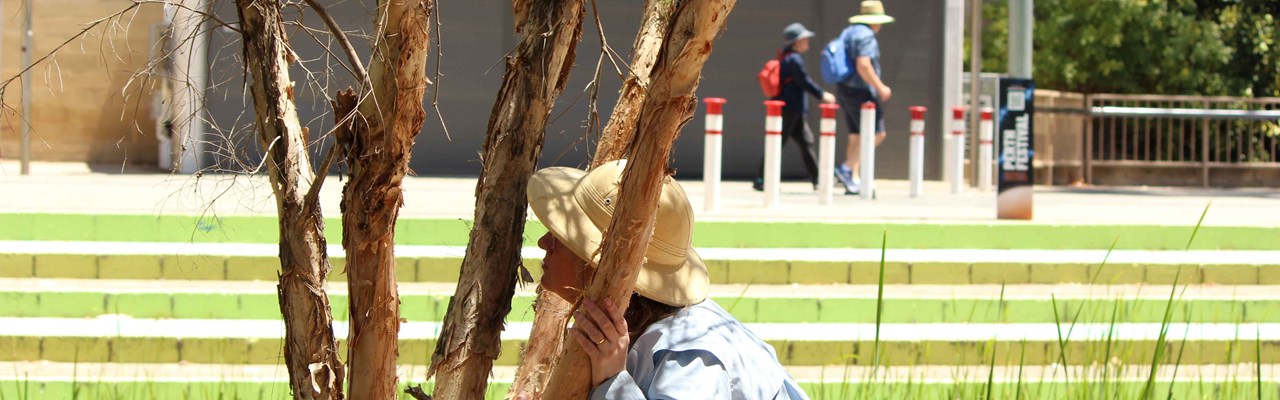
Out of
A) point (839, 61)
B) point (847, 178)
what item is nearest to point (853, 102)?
point (839, 61)

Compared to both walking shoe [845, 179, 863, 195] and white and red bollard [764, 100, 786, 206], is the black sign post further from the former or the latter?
walking shoe [845, 179, 863, 195]

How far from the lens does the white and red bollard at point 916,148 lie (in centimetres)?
1172

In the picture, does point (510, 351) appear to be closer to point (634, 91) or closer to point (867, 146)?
point (634, 91)

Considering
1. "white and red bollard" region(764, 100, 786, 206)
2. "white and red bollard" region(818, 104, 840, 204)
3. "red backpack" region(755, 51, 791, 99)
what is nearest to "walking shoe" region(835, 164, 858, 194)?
"red backpack" region(755, 51, 791, 99)

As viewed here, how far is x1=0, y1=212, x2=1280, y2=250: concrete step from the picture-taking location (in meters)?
7.98

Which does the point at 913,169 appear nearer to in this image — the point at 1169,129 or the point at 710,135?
the point at 710,135

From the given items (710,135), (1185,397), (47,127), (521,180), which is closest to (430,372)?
(521,180)

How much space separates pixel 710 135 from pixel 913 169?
10.9 ft

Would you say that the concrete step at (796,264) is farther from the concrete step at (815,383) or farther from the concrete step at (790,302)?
the concrete step at (815,383)

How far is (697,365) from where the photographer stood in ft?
7.58

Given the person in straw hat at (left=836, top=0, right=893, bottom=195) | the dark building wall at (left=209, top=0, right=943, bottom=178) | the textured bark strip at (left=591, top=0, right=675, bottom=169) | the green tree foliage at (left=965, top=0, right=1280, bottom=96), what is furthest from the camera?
the green tree foliage at (left=965, top=0, right=1280, bottom=96)

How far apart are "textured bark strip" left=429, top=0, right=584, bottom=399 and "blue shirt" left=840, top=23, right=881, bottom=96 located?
9.80m

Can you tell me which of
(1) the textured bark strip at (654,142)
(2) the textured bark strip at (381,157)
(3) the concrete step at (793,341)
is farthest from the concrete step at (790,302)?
(1) the textured bark strip at (654,142)

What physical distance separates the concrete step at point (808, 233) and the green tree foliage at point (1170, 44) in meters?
12.0
